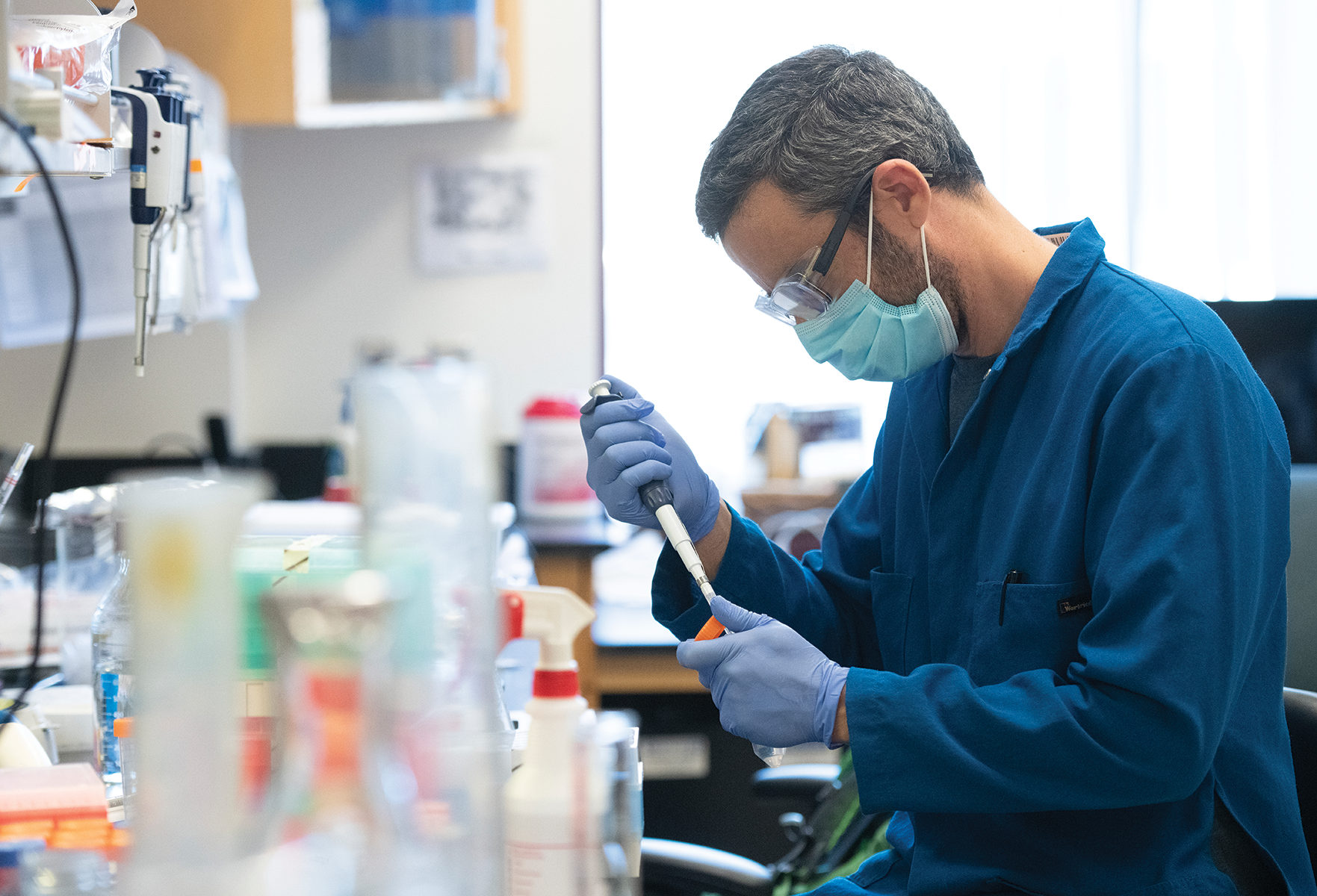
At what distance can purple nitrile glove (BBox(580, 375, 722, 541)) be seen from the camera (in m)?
1.22

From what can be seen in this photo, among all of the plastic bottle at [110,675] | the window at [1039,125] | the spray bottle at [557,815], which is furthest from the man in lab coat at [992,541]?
the window at [1039,125]

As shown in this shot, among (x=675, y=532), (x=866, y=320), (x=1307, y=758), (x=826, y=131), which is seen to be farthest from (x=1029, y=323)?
(x=1307, y=758)

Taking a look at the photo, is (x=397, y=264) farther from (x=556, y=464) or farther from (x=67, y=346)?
(x=67, y=346)

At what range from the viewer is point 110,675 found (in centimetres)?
98

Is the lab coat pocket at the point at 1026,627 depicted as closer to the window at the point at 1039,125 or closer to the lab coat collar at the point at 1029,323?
the lab coat collar at the point at 1029,323

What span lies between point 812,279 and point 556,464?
1468 mm

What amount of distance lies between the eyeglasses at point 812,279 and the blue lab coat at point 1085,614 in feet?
0.63

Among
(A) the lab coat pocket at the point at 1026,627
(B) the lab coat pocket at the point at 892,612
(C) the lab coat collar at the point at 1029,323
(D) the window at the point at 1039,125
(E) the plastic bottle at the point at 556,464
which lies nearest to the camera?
(A) the lab coat pocket at the point at 1026,627

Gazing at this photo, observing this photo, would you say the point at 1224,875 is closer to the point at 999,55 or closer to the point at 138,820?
the point at 138,820

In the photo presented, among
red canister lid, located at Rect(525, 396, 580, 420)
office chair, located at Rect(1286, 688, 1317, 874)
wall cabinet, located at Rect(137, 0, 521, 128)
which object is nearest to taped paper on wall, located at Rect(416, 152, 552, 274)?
wall cabinet, located at Rect(137, 0, 521, 128)

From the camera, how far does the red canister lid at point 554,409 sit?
2.58 metres

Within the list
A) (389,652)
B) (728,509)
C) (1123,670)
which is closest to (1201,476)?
(1123,670)

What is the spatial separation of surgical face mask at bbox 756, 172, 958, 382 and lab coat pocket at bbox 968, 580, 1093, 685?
0.87 ft

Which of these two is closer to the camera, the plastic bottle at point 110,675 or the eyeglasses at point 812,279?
the plastic bottle at point 110,675
